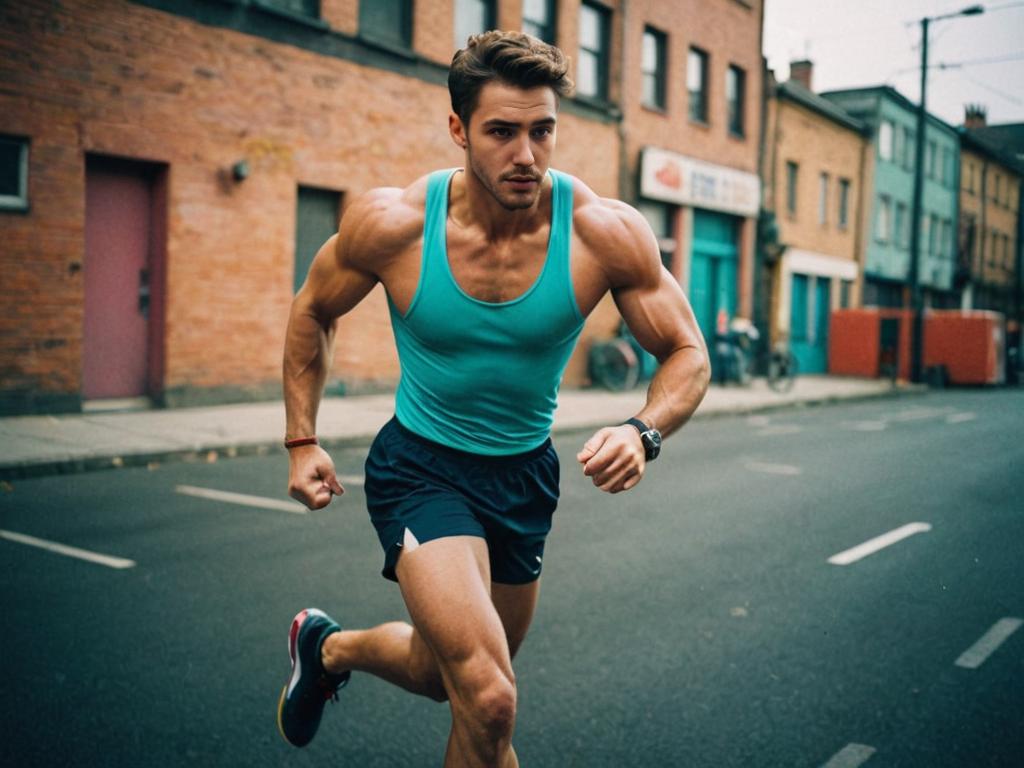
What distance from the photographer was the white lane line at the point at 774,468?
33.4ft

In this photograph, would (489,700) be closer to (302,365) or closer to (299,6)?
(302,365)

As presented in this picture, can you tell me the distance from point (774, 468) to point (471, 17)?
Result: 35.2 ft

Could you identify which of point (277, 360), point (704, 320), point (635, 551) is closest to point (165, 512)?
point (635, 551)

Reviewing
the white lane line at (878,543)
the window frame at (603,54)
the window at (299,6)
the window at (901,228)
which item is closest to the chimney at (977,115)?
the white lane line at (878,543)

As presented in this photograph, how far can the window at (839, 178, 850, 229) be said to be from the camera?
3309 centimetres

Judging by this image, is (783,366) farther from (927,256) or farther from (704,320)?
A: (927,256)

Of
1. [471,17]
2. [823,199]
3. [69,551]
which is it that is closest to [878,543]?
[69,551]

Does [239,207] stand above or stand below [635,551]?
above

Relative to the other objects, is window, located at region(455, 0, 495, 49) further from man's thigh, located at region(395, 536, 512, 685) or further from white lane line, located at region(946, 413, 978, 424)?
man's thigh, located at region(395, 536, 512, 685)

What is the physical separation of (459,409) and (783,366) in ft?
67.3

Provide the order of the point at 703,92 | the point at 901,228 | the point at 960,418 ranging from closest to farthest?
the point at 960,418
the point at 703,92
the point at 901,228

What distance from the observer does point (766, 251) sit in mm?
27406

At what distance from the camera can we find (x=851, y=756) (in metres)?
3.41

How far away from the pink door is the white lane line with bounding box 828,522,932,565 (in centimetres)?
950
